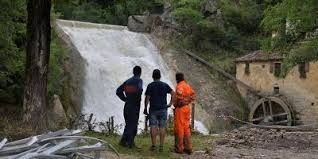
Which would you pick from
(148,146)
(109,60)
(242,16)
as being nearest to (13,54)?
(148,146)

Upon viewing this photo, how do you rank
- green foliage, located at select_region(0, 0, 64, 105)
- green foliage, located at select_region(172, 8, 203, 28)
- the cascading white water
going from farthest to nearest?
1. green foliage, located at select_region(172, 8, 203, 28)
2. the cascading white water
3. green foliage, located at select_region(0, 0, 64, 105)

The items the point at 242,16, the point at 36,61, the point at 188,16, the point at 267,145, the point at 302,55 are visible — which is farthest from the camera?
the point at 242,16

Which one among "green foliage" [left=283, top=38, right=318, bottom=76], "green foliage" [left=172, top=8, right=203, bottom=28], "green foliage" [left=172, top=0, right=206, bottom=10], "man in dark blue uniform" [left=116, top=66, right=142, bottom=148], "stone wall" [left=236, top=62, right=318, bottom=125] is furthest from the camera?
"green foliage" [left=172, top=0, right=206, bottom=10]

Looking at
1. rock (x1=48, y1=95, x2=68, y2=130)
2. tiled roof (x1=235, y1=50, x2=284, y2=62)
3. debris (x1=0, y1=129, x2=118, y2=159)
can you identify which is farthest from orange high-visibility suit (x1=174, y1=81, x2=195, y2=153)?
tiled roof (x1=235, y1=50, x2=284, y2=62)

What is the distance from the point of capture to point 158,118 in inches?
464

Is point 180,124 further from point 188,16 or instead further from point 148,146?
point 188,16

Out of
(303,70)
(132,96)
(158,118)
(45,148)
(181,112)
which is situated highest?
(303,70)

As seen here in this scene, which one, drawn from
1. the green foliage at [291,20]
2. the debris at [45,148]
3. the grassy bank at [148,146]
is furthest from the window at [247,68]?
the debris at [45,148]

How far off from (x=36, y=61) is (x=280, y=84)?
1940 centimetres

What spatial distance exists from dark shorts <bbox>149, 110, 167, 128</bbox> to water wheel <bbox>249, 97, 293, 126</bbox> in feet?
53.1

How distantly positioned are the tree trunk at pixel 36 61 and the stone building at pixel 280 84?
17.5 metres

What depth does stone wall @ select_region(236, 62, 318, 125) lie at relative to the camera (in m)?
27.1

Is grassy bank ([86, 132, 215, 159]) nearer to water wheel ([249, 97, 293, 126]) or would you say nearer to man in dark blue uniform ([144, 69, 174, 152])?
man in dark blue uniform ([144, 69, 174, 152])

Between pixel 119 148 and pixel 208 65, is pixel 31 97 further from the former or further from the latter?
pixel 208 65
